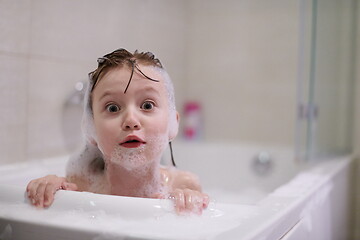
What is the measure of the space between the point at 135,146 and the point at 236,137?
1.29 meters

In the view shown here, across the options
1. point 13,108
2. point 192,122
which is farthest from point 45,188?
point 192,122

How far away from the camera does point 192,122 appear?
2.05m

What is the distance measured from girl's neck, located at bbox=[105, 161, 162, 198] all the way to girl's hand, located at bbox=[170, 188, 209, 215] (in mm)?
121

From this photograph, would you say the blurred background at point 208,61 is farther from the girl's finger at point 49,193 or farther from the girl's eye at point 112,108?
the girl's finger at point 49,193

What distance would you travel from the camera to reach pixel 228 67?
208cm

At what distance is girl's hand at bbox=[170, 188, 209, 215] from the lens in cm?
73

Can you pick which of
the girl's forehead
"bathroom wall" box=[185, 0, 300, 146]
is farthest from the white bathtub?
"bathroom wall" box=[185, 0, 300, 146]

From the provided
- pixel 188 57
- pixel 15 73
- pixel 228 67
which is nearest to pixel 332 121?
pixel 228 67

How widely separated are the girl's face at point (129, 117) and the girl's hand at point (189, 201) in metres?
0.12

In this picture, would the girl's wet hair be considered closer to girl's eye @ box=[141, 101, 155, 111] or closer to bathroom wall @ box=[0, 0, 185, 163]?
girl's eye @ box=[141, 101, 155, 111]

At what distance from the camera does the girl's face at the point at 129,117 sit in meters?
0.82


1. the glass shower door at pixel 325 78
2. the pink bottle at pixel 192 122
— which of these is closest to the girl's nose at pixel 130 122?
the glass shower door at pixel 325 78

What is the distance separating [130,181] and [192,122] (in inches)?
46.9

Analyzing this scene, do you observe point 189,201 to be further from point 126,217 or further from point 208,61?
point 208,61
